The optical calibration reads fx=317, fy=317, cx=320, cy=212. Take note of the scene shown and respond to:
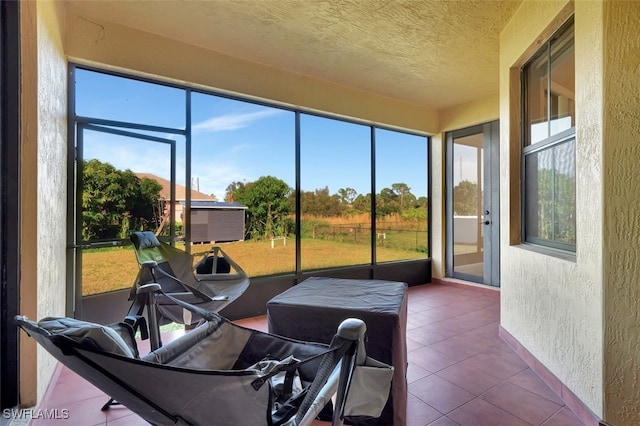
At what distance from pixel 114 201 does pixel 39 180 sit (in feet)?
3.56

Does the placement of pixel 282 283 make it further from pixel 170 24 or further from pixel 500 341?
pixel 170 24

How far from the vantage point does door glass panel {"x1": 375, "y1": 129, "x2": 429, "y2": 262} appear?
15.5 feet

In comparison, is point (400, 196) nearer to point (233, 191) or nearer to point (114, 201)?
point (233, 191)

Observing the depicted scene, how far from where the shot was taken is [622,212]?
60.1 inches

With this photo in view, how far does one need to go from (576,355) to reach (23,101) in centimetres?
330

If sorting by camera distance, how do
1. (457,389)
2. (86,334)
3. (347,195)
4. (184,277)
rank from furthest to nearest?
1. (347,195)
2. (184,277)
3. (457,389)
4. (86,334)

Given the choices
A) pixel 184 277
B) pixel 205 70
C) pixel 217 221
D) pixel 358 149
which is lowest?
pixel 184 277

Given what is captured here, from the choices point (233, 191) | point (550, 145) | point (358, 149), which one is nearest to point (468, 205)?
point (358, 149)

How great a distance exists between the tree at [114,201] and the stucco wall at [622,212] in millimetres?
3324

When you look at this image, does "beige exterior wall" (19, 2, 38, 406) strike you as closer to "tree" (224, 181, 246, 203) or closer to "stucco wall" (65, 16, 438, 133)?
"stucco wall" (65, 16, 438, 133)

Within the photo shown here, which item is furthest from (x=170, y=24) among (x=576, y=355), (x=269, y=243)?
(x=576, y=355)

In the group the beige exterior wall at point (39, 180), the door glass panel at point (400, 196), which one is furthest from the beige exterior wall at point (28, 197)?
the door glass panel at point (400, 196)

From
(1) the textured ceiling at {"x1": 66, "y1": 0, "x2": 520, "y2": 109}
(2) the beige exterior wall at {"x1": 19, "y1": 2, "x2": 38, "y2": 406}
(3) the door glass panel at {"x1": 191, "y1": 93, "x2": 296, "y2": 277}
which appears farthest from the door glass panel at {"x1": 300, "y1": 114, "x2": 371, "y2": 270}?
(2) the beige exterior wall at {"x1": 19, "y1": 2, "x2": 38, "y2": 406}

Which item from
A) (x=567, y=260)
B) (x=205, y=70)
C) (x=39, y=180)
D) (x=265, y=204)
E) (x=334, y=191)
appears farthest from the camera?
(x=334, y=191)
